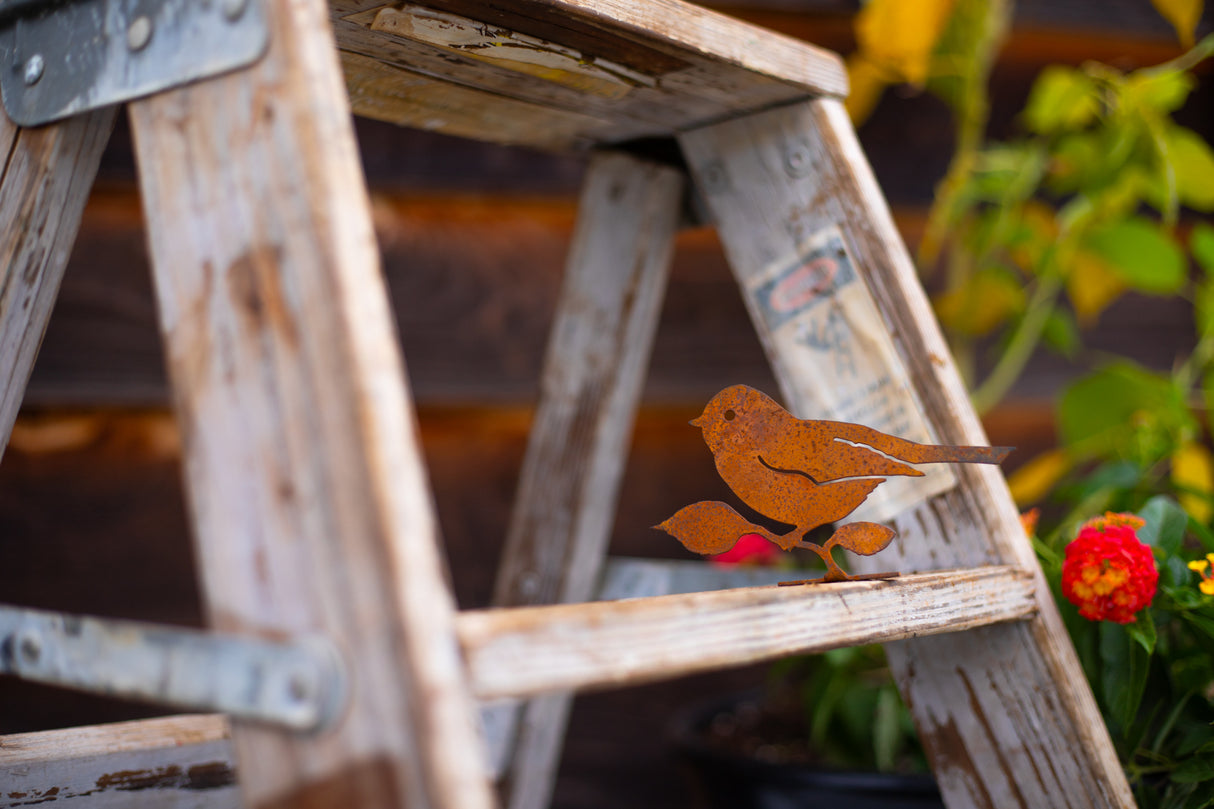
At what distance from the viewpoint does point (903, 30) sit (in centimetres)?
122

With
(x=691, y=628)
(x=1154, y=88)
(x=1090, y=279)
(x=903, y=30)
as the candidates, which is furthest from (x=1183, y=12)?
(x=691, y=628)

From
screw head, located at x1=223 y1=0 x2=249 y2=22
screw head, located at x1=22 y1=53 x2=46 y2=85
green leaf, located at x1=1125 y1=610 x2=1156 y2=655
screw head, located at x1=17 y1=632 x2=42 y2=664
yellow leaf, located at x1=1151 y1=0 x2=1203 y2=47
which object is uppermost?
yellow leaf, located at x1=1151 y1=0 x2=1203 y2=47

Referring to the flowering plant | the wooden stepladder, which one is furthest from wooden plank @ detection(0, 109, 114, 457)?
the flowering plant

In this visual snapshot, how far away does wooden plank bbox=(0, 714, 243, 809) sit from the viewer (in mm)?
587

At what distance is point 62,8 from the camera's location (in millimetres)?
501

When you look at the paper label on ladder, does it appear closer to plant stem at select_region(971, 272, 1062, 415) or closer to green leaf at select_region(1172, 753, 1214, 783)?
green leaf at select_region(1172, 753, 1214, 783)

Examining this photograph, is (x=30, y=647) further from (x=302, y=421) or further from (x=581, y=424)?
(x=581, y=424)

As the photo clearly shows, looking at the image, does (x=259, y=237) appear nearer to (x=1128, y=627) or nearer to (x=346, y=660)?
(x=346, y=660)

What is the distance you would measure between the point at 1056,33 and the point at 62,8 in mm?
1575

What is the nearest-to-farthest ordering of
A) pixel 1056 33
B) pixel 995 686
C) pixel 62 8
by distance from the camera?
pixel 62 8, pixel 995 686, pixel 1056 33

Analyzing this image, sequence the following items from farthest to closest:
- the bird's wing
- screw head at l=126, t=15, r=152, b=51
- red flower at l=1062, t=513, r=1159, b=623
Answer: red flower at l=1062, t=513, r=1159, b=623, the bird's wing, screw head at l=126, t=15, r=152, b=51

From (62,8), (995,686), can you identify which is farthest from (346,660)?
(995,686)

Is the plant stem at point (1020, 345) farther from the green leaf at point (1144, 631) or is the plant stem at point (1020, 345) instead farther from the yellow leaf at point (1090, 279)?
the green leaf at point (1144, 631)

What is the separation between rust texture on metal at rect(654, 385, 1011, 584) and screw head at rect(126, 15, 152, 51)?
354 mm
